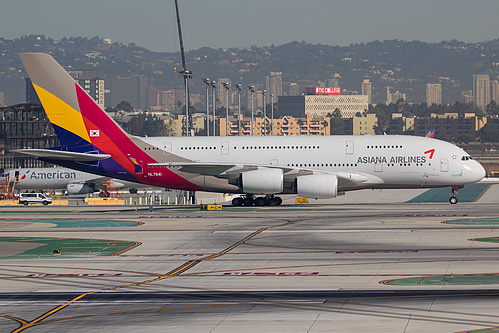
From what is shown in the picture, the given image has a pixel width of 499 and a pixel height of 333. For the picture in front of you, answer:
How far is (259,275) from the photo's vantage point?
3131 centimetres

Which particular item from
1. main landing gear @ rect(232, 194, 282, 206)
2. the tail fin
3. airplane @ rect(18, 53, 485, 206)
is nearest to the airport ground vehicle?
airplane @ rect(18, 53, 485, 206)

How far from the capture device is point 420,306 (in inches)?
955

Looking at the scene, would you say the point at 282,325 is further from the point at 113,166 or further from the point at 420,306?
the point at 113,166

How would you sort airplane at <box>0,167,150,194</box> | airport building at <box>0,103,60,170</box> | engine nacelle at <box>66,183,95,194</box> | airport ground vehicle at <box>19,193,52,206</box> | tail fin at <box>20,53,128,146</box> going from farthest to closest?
airport building at <box>0,103,60,170</box> < airplane at <box>0,167,150,194</box> < engine nacelle at <box>66,183,95,194</box> < airport ground vehicle at <box>19,193,52,206</box> < tail fin at <box>20,53,128,146</box>

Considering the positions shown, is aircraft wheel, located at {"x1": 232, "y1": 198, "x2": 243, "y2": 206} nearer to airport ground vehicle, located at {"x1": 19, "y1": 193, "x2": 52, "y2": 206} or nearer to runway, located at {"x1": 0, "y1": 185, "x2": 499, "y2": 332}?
runway, located at {"x1": 0, "y1": 185, "x2": 499, "y2": 332}

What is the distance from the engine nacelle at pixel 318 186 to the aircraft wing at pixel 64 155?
52.9 feet

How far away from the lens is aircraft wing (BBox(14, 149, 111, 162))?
204 feet

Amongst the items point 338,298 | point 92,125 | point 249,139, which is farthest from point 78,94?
point 338,298

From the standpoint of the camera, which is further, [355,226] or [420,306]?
[355,226]

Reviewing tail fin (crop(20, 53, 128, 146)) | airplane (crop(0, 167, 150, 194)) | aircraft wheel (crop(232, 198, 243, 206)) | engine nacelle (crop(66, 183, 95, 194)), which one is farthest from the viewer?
airplane (crop(0, 167, 150, 194))

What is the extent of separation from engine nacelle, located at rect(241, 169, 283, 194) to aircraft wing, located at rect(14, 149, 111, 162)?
1175 cm

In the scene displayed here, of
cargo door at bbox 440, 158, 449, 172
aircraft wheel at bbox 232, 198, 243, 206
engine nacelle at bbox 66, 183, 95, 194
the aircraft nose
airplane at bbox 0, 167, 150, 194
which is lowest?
engine nacelle at bbox 66, 183, 95, 194

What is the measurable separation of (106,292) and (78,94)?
124 feet

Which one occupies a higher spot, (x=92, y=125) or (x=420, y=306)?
(x=92, y=125)
